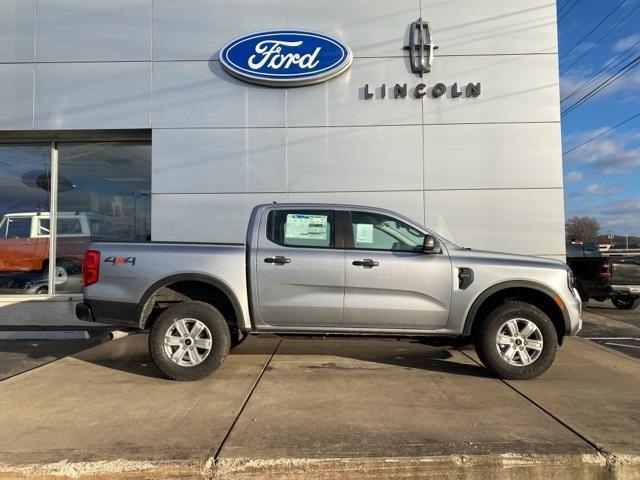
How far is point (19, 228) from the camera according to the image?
35.0 ft

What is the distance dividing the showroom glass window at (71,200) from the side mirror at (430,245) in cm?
653

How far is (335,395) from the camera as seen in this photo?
17.4ft

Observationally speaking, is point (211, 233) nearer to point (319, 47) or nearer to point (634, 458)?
point (319, 47)

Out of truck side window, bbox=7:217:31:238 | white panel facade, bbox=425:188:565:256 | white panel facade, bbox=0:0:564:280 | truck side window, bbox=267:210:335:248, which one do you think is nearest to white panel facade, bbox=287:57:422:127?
white panel facade, bbox=0:0:564:280

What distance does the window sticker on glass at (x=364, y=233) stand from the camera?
6.05 m

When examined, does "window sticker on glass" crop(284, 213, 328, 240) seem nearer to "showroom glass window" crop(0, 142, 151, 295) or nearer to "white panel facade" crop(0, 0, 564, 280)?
"white panel facade" crop(0, 0, 564, 280)

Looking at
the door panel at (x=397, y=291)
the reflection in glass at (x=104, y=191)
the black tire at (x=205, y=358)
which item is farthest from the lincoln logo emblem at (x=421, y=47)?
the black tire at (x=205, y=358)

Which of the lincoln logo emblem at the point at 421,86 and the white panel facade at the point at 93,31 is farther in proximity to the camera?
the white panel facade at the point at 93,31

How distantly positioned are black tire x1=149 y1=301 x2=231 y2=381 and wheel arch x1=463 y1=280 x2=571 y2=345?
273 cm

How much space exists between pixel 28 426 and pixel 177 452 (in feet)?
5.08

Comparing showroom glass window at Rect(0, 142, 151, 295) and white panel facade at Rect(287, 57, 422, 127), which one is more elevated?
white panel facade at Rect(287, 57, 422, 127)

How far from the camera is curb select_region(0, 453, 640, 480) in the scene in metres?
3.59

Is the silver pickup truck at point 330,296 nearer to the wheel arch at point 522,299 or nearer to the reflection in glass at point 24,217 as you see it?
the wheel arch at point 522,299

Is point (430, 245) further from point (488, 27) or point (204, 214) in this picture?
point (488, 27)
